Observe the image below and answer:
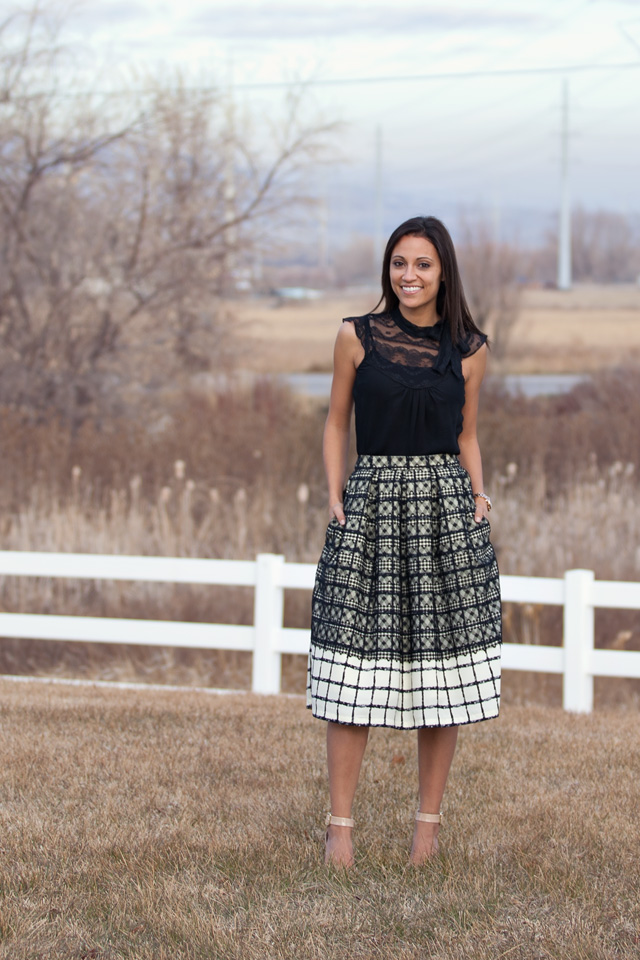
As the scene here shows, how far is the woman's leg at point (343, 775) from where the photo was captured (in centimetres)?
346

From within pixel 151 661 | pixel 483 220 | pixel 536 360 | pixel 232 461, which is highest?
pixel 483 220

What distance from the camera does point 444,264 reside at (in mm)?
3543

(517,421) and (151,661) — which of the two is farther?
(517,421)

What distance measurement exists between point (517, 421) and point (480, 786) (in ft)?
26.3

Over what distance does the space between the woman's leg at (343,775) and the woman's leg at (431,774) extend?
7.7 inches

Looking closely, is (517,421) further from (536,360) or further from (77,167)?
(536,360)

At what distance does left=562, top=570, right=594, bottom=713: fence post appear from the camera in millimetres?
6297

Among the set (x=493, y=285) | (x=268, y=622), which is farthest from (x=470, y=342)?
(x=493, y=285)

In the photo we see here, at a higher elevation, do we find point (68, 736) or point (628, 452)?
point (628, 452)

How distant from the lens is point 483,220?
83.1ft

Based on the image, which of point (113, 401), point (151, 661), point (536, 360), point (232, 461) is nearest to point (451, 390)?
point (151, 661)

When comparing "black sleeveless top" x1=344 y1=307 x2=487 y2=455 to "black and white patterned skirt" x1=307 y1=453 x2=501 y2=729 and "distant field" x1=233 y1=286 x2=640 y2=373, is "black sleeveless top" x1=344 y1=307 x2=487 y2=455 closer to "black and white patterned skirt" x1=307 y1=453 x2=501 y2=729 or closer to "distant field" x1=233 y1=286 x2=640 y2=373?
"black and white patterned skirt" x1=307 y1=453 x2=501 y2=729

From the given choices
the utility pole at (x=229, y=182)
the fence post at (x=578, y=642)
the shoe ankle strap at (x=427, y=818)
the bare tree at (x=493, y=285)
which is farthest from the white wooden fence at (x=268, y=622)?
the bare tree at (x=493, y=285)

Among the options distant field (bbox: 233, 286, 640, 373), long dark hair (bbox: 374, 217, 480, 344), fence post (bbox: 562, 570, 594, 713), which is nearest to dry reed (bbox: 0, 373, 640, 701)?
fence post (bbox: 562, 570, 594, 713)
